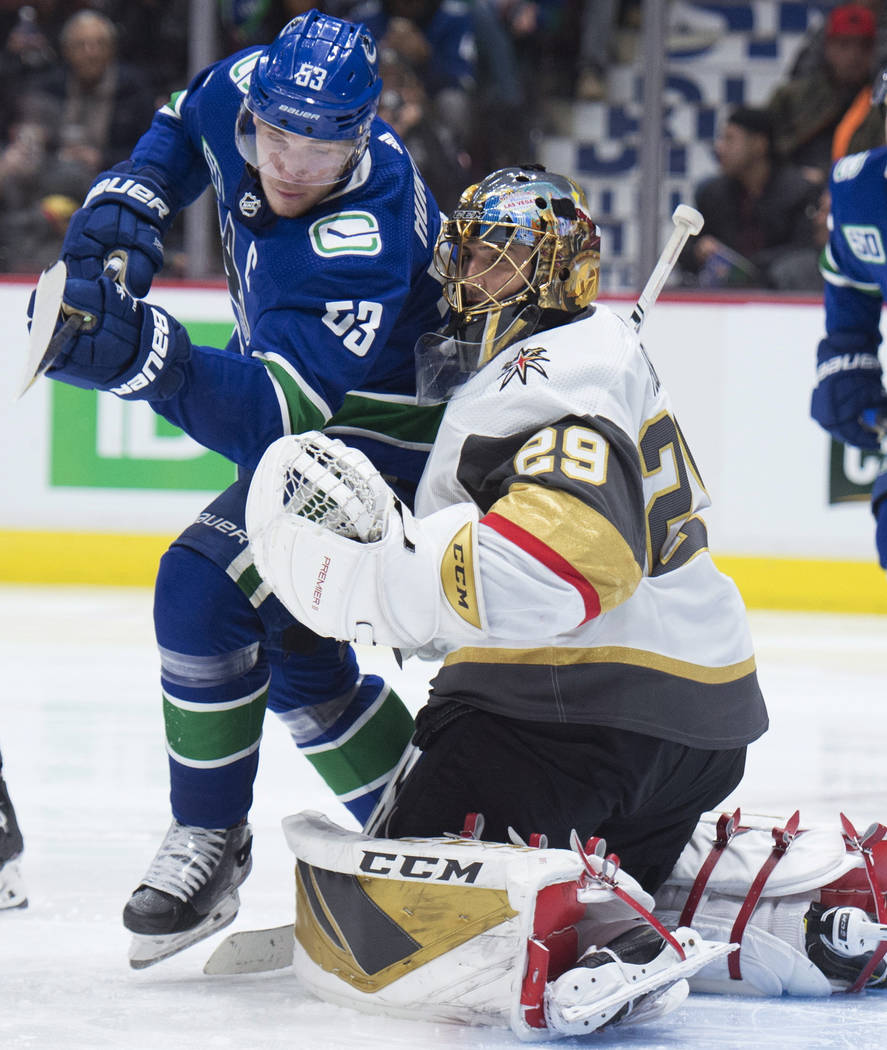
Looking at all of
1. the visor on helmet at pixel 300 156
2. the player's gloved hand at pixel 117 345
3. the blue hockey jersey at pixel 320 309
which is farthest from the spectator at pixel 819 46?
the player's gloved hand at pixel 117 345

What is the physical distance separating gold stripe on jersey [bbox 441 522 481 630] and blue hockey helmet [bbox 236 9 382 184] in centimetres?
56

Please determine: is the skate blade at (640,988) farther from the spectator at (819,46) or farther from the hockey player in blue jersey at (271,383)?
the spectator at (819,46)

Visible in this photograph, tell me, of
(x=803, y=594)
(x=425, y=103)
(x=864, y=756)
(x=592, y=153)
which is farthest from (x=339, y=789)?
(x=592, y=153)

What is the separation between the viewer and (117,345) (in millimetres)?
1664

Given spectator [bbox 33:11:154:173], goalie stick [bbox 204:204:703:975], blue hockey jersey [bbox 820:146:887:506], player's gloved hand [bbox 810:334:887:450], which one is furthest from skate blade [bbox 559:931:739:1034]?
spectator [bbox 33:11:154:173]

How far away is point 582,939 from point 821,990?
341mm

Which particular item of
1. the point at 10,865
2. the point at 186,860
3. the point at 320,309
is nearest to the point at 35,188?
the point at 10,865

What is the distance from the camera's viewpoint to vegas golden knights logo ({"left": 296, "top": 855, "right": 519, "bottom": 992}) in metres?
1.68

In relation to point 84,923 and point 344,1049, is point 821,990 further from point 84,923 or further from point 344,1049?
point 84,923

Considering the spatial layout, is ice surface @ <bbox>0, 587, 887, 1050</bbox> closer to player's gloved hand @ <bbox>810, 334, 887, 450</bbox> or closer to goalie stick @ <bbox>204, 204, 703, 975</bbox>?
goalie stick @ <bbox>204, 204, 703, 975</bbox>

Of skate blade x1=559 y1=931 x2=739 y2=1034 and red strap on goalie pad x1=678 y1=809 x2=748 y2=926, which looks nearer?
skate blade x1=559 y1=931 x2=739 y2=1034

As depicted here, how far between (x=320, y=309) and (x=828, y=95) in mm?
3997

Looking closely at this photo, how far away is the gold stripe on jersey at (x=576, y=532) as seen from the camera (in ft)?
5.16

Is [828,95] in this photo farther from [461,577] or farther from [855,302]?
[461,577]
